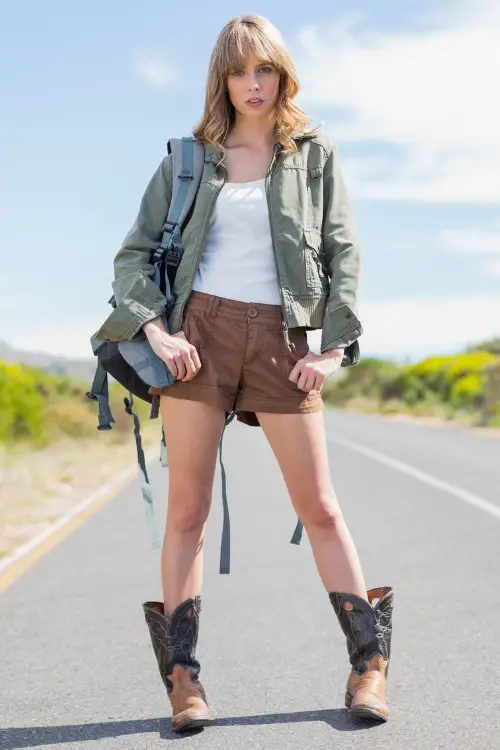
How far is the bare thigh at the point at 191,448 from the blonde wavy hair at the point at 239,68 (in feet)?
2.84

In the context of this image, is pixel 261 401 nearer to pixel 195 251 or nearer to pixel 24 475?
pixel 195 251

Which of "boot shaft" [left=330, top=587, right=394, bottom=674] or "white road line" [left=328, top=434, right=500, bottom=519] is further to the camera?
"white road line" [left=328, top=434, right=500, bottom=519]

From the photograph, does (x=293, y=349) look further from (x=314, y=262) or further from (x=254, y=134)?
(x=254, y=134)

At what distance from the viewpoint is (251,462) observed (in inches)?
712

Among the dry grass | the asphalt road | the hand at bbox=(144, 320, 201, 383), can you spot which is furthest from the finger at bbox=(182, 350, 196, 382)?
the dry grass

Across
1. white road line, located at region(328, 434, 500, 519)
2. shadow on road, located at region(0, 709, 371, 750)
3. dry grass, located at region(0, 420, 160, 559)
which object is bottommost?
shadow on road, located at region(0, 709, 371, 750)

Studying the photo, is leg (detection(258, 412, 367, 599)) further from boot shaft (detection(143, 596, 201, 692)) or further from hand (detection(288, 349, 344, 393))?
boot shaft (detection(143, 596, 201, 692))

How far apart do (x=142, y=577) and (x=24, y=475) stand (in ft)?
26.0

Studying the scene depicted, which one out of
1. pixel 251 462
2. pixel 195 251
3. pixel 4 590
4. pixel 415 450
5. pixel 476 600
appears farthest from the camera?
pixel 415 450

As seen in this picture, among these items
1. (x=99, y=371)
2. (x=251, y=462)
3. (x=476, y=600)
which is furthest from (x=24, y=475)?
(x=99, y=371)

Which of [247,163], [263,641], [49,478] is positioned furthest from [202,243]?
[49,478]

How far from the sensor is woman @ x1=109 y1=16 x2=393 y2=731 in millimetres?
4035

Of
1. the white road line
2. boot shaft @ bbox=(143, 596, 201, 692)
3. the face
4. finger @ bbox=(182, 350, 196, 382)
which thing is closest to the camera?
finger @ bbox=(182, 350, 196, 382)

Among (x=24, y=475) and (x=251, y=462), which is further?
(x=251, y=462)
